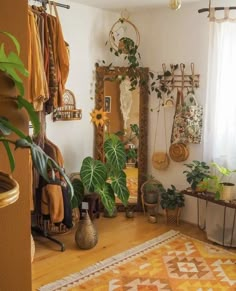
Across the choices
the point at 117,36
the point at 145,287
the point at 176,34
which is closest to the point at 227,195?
the point at 145,287

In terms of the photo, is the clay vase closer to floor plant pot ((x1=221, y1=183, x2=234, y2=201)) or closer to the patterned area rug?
the patterned area rug

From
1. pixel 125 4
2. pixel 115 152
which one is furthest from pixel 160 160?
pixel 125 4

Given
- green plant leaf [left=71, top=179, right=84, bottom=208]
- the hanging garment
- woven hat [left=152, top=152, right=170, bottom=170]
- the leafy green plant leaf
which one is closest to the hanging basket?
the leafy green plant leaf

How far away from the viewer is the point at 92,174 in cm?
332

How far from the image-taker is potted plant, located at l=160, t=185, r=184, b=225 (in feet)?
11.9

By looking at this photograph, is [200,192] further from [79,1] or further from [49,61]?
[79,1]

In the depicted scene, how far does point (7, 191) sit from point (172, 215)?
10.1 feet

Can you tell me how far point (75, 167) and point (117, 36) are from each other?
1621 mm

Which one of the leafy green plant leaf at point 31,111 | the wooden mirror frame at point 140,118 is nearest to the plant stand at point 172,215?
the wooden mirror frame at point 140,118

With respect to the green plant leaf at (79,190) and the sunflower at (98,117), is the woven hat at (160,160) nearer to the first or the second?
the sunflower at (98,117)

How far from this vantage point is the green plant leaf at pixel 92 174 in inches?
128

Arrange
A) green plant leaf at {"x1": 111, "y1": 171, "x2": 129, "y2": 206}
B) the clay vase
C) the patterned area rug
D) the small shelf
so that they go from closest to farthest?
the patterned area rug → the clay vase → green plant leaf at {"x1": 111, "y1": 171, "x2": 129, "y2": 206} → the small shelf

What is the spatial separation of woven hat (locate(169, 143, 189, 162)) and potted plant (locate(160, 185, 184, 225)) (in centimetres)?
32

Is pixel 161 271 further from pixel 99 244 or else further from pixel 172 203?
pixel 172 203
